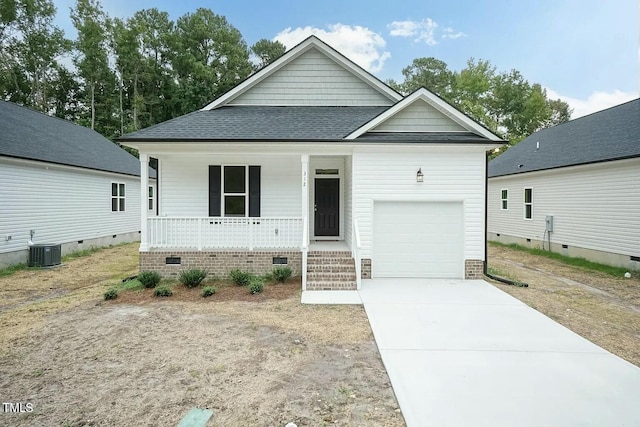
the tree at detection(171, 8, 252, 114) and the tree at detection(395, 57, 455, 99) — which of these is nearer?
the tree at detection(171, 8, 252, 114)

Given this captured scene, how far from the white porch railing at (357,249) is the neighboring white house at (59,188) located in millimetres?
5646

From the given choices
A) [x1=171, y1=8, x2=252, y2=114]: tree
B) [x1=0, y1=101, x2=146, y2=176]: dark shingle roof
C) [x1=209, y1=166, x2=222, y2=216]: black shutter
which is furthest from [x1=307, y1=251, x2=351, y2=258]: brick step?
[x1=171, y1=8, x2=252, y2=114]: tree

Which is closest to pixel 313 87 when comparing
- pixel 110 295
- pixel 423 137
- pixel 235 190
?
pixel 235 190

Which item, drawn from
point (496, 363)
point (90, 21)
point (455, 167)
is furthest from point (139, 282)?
point (90, 21)

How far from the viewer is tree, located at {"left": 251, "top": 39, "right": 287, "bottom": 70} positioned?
39.4 metres

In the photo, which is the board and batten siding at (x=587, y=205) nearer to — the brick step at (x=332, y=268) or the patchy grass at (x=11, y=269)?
the brick step at (x=332, y=268)

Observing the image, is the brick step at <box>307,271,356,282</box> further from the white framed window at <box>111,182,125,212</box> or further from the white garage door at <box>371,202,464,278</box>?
the white framed window at <box>111,182,125,212</box>

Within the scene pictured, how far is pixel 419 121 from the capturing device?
9.84 meters

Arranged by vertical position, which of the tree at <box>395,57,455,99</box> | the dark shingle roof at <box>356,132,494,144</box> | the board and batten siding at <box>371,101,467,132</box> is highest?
the tree at <box>395,57,455,99</box>

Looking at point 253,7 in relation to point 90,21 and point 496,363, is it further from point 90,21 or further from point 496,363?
point 496,363

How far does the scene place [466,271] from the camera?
9.52 meters

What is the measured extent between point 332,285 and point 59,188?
11536mm

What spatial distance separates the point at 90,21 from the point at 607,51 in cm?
3987

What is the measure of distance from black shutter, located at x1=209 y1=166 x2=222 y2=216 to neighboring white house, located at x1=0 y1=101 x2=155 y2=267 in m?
1.79
